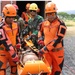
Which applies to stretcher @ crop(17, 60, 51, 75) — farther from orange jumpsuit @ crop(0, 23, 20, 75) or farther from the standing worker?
the standing worker

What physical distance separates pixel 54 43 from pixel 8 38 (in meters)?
0.98

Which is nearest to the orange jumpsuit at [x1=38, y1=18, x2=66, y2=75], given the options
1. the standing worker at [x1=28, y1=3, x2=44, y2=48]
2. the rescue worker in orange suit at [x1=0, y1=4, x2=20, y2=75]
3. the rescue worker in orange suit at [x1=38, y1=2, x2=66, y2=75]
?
the rescue worker in orange suit at [x1=38, y1=2, x2=66, y2=75]

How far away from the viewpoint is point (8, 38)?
252 inches

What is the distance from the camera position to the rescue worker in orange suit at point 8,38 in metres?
6.33

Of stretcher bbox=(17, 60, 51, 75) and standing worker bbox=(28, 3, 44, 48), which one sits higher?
standing worker bbox=(28, 3, 44, 48)

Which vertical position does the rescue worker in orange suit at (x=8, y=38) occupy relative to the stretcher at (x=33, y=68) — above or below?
above

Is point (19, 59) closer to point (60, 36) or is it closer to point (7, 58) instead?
point (7, 58)

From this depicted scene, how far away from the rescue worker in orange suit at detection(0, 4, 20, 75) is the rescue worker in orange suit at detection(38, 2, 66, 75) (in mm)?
631

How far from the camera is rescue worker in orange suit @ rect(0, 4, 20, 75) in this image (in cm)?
633

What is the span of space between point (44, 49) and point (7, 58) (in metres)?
0.79

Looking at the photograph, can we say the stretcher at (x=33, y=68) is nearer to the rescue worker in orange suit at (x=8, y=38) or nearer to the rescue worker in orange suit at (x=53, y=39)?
the rescue worker in orange suit at (x=8, y=38)

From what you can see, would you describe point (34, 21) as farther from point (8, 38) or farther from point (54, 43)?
point (8, 38)

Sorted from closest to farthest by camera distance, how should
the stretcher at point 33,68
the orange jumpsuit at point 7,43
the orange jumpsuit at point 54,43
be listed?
the stretcher at point 33,68, the orange jumpsuit at point 7,43, the orange jumpsuit at point 54,43

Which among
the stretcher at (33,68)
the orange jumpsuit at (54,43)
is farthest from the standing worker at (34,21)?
the stretcher at (33,68)
